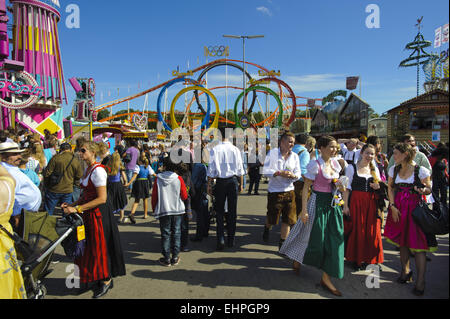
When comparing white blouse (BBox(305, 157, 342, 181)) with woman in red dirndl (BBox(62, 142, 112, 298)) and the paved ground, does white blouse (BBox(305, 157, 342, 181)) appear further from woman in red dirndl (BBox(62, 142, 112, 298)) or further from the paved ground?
woman in red dirndl (BBox(62, 142, 112, 298))

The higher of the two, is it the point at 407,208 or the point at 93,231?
the point at 407,208

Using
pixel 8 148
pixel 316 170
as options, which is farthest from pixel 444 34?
pixel 8 148

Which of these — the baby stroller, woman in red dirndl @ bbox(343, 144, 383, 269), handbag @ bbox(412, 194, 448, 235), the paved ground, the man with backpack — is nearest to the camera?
the baby stroller

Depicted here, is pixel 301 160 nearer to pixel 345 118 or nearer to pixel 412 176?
pixel 412 176

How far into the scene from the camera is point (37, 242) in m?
2.56

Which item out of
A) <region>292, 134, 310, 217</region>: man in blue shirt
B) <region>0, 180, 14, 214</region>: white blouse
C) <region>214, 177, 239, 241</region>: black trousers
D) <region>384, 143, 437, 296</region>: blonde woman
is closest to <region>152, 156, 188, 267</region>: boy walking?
<region>214, 177, 239, 241</region>: black trousers

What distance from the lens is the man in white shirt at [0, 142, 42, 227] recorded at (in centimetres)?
277

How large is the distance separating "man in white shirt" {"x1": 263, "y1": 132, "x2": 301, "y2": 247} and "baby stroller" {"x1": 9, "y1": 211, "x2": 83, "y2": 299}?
284 centimetres

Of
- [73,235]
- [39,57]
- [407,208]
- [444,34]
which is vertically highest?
[39,57]

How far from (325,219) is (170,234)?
2172 mm

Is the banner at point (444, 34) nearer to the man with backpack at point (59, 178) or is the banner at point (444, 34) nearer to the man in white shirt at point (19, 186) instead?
the man in white shirt at point (19, 186)

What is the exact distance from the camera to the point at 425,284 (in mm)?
3119
